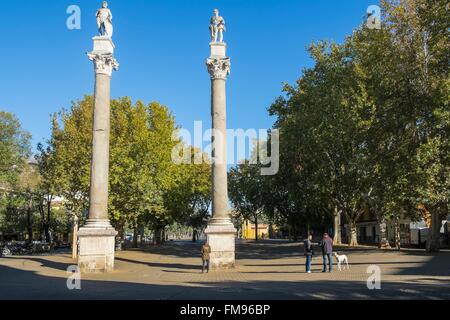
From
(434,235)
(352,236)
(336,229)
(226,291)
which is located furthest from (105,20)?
(336,229)

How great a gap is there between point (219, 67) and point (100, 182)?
7969mm

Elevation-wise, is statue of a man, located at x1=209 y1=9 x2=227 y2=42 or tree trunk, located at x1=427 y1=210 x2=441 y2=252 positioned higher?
statue of a man, located at x1=209 y1=9 x2=227 y2=42

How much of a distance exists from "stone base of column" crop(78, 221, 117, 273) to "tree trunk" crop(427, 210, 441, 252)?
2172 cm

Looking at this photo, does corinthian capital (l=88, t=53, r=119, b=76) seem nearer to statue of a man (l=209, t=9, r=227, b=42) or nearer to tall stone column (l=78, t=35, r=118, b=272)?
tall stone column (l=78, t=35, r=118, b=272)

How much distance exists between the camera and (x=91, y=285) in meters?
17.2

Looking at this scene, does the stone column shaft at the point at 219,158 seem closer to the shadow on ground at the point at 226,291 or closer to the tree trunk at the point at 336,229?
the shadow on ground at the point at 226,291

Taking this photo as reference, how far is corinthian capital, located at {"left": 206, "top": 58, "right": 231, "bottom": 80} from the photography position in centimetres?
2453

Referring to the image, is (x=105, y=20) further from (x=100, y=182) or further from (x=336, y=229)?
(x=336, y=229)

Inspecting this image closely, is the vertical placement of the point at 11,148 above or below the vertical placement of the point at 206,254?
above

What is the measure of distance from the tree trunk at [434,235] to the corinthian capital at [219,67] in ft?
59.5

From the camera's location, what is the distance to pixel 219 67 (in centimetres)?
2459

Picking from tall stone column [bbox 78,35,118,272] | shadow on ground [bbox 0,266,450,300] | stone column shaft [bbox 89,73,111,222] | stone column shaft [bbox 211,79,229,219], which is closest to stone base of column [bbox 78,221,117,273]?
tall stone column [bbox 78,35,118,272]

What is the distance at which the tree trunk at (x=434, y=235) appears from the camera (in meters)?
33.8

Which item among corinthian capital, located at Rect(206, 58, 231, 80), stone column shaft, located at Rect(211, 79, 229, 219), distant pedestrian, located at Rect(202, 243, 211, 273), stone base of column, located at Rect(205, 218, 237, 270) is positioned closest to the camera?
distant pedestrian, located at Rect(202, 243, 211, 273)
